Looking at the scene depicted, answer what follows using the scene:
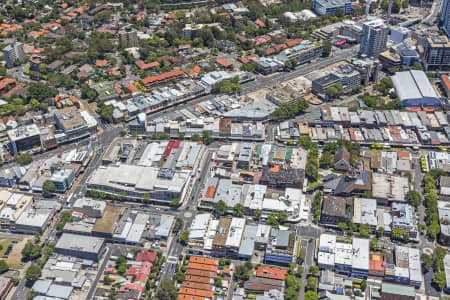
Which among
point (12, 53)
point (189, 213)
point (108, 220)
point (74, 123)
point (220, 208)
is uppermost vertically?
point (12, 53)

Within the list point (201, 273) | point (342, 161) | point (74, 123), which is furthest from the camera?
point (74, 123)

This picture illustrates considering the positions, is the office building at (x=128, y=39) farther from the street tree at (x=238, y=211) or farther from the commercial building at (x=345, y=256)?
the commercial building at (x=345, y=256)

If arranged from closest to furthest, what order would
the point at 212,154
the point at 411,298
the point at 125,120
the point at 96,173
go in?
the point at 411,298 → the point at 96,173 → the point at 212,154 → the point at 125,120

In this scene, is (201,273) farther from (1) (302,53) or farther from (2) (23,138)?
(1) (302,53)

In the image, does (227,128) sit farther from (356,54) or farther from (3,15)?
(3,15)

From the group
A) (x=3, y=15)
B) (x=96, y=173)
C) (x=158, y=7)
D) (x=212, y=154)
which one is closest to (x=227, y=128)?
(x=212, y=154)

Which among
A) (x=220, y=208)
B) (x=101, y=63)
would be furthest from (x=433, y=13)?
(x=220, y=208)
